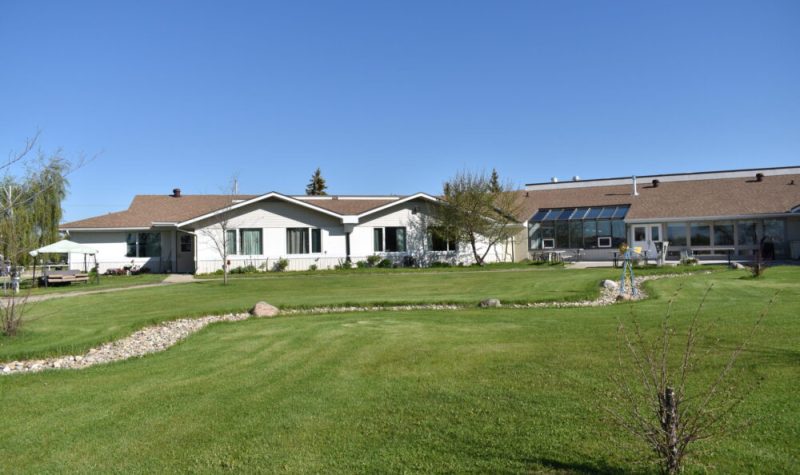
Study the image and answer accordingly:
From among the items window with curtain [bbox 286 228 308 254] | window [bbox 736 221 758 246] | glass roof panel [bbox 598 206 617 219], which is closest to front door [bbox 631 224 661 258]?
glass roof panel [bbox 598 206 617 219]

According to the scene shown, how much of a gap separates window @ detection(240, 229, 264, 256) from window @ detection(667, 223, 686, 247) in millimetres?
23536

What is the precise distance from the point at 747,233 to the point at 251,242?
27.1 m

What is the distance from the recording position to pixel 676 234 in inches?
1335

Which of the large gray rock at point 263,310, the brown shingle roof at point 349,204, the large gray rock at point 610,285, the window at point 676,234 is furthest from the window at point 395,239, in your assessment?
the large gray rock at point 263,310

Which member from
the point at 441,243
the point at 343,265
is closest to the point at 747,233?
the point at 441,243

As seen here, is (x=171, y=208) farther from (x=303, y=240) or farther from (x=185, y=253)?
(x=303, y=240)

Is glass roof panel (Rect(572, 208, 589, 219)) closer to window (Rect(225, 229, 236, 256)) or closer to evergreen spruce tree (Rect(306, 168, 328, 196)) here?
→ window (Rect(225, 229, 236, 256))

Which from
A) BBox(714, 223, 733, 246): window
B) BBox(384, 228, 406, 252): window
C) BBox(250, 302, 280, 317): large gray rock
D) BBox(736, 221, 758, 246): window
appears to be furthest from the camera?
BBox(384, 228, 406, 252): window

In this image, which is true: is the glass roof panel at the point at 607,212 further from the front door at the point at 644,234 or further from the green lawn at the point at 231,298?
the green lawn at the point at 231,298

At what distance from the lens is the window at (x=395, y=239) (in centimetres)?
3331

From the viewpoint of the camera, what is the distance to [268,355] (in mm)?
8969

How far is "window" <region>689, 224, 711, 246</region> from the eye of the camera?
3291 cm

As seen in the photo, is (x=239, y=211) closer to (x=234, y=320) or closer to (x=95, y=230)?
(x=95, y=230)

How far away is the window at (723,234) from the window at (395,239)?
58.0ft
